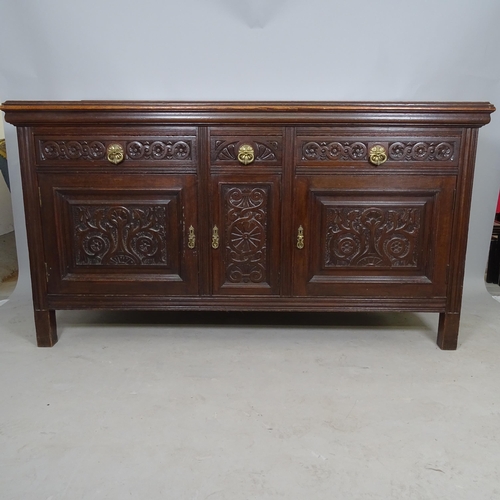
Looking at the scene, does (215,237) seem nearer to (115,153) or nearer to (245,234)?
(245,234)

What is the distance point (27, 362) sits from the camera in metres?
1.77

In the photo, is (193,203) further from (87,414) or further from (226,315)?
(87,414)

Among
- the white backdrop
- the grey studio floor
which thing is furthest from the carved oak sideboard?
the white backdrop

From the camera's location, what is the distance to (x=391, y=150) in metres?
1.71

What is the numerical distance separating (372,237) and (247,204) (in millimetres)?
467

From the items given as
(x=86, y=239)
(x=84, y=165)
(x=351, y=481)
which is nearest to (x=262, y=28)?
(x=84, y=165)

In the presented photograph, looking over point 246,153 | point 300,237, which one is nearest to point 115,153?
point 246,153

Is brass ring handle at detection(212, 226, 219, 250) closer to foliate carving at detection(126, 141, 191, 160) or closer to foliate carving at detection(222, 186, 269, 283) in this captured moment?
foliate carving at detection(222, 186, 269, 283)

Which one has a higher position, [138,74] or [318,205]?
[138,74]

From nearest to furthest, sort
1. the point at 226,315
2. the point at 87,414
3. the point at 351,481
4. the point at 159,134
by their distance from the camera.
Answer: the point at 351,481, the point at 87,414, the point at 159,134, the point at 226,315

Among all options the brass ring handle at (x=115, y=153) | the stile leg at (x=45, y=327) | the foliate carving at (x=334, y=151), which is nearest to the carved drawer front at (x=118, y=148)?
the brass ring handle at (x=115, y=153)

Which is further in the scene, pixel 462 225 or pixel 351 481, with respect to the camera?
pixel 462 225

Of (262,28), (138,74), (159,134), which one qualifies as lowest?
(159,134)

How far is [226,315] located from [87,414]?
868 millimetres
